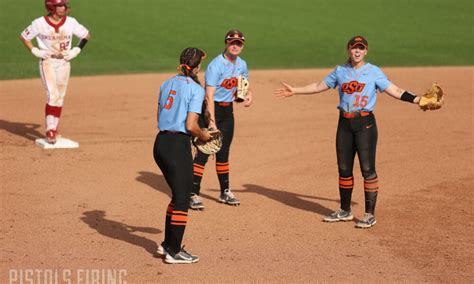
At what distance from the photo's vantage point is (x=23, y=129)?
17828mm

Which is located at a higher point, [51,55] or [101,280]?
[51,55]

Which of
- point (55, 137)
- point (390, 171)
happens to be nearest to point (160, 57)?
point (55, 137)

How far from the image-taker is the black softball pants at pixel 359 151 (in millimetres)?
11831

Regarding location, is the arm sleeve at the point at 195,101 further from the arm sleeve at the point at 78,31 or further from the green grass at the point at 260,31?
the green grass at the point at 260,31

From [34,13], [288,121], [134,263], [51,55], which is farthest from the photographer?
[34,13]

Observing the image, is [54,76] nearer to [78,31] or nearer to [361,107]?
[78,31]

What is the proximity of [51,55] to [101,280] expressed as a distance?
289 inches

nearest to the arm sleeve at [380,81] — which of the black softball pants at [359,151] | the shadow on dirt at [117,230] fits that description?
the black softball pants at [359,151]

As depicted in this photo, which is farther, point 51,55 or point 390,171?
point 51,55

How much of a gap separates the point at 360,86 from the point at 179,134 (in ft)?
9.30

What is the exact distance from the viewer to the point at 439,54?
92.5 ft

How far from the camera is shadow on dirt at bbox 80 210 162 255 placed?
1102cm

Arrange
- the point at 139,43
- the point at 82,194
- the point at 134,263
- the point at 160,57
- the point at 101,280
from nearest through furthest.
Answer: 1. the point at 101,280
2. the point at 134,263
3. the point at 82,194
4. the point at 160,57
5. the point at 139,43

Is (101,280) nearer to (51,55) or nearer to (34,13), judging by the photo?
(51,55)
